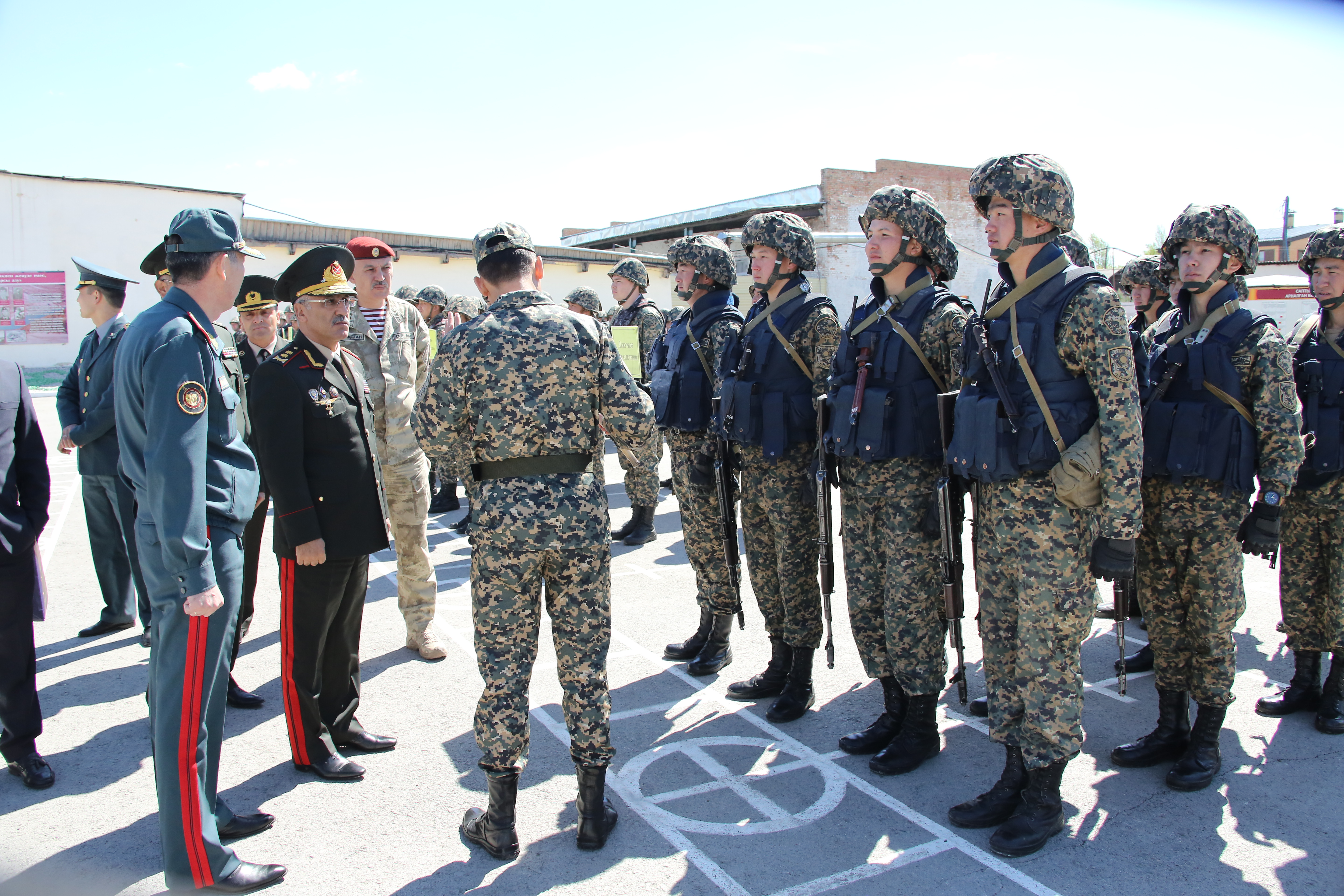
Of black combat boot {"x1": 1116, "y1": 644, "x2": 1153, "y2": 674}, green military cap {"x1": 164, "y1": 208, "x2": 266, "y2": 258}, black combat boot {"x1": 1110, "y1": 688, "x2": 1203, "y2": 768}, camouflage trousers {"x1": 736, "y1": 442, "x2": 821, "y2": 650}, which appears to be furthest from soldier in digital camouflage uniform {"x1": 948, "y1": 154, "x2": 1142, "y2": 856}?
green military cap {"x1": 164, "y1": 208, "x2": 266, "y2": 258}

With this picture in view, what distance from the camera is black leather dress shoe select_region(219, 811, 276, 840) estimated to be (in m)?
3.24

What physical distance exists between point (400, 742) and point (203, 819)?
48.6 inches

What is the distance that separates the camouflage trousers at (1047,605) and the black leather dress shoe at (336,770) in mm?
2852

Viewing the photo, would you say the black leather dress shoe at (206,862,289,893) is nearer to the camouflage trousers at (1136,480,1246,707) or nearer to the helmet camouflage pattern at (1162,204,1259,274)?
the camouflage trousers at (1136,480,1246,707)

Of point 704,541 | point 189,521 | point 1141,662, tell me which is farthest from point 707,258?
point 1141,662

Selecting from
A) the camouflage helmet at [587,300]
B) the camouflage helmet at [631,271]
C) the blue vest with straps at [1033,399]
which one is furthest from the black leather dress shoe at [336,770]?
the camouflage helmet at [587,300]

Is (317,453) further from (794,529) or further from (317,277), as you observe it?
(794,529)

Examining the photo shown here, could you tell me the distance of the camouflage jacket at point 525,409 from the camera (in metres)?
3.07

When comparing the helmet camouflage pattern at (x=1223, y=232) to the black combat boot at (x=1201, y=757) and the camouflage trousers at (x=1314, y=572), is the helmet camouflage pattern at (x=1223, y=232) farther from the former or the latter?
the black combat boot at (x=1201, y=757)

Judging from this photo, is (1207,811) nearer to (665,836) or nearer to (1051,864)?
(1051,864)

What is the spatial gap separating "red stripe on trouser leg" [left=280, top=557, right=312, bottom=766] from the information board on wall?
2588 centimetres

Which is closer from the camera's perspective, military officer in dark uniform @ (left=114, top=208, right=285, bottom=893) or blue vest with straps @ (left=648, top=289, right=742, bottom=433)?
military officer in dark uniform @ (left=114, top=208, right=285, bottom=893)

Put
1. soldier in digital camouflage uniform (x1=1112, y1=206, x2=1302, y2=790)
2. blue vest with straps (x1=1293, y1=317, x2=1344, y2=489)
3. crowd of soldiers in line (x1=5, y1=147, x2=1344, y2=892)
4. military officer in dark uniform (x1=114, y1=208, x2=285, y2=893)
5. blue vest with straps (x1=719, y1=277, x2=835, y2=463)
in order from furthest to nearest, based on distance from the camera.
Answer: blue vest with straps (x1=719, y1=277, x2=835, y2=463)
blue vest with straps (x1=1293, y1=317, x2=1344, y2=489)
soldier in digital camouflage uniform (x1=1112, y1=206, x2=1302, y2=790)
crowd of soldiers in line (x1=5, y1=147, x2=1344, y2=892)
military officer in dark uniform (x1=114, y1=208, x2=285, y2=893)

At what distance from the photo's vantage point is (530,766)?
3.85m
